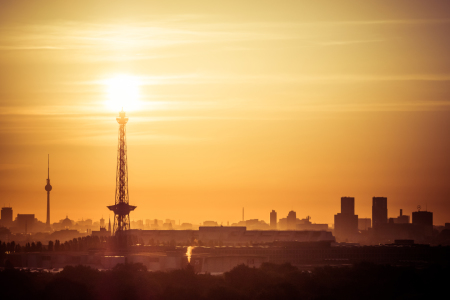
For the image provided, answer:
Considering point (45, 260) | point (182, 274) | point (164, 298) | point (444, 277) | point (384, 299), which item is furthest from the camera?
point (45, 260)

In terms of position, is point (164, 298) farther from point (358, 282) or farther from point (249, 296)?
point (358, 282)

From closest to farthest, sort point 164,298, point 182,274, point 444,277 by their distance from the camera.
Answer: point 164,298 → point 182,274 → point 444,277

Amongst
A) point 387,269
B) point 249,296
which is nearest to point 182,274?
point 249,296

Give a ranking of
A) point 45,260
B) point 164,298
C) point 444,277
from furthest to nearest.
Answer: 1. point 45,260
2. point 444,277
3. point 164,298

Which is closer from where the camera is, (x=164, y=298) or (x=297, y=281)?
(x=164, y=298)

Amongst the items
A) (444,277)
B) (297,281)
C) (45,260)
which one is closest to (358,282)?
(297,281)

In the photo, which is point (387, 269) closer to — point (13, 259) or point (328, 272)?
point (328, 272)
